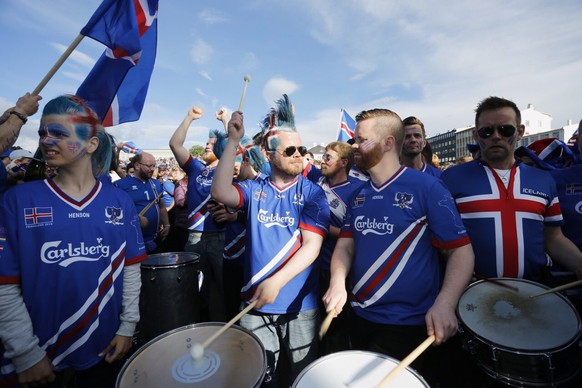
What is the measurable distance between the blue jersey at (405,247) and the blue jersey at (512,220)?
0.60 meters

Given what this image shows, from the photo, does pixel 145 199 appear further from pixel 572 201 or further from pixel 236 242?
pixel 572 201

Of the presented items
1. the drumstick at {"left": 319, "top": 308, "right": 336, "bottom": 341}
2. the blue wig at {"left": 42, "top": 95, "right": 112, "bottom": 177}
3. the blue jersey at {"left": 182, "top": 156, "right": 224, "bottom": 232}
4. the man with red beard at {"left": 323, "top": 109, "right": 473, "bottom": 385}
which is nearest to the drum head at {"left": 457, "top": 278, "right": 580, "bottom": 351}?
the man with red beard at {"left": 323, "top": 109, "right": 473, "bottom": 385}

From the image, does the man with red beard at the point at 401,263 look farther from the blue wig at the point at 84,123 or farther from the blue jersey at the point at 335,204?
the blue wig at the point at 84,123

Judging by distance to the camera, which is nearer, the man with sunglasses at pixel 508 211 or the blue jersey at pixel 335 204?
the man with sunglasses at pixel 508 211

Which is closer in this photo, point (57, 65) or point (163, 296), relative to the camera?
point (57, 65)

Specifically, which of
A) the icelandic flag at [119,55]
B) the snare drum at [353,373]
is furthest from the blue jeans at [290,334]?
the icelandic flag at [119,55]

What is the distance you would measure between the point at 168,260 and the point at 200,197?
143 centimetres

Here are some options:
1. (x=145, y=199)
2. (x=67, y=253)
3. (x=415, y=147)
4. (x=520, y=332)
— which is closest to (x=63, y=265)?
(x=67, y=253)

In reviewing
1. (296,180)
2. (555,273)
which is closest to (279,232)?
(296,180)

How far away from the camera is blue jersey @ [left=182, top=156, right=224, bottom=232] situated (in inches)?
189

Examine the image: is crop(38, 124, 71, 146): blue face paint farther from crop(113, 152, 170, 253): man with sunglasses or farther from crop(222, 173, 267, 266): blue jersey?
crop(113, 152, 170, 253): man with sunglasses

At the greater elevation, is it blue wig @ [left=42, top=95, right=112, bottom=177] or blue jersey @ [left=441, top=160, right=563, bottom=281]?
blue wig @ [left=42, top=95, right=112, bottom=177]

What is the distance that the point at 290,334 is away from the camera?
2.59 m

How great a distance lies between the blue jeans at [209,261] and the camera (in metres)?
4.92
